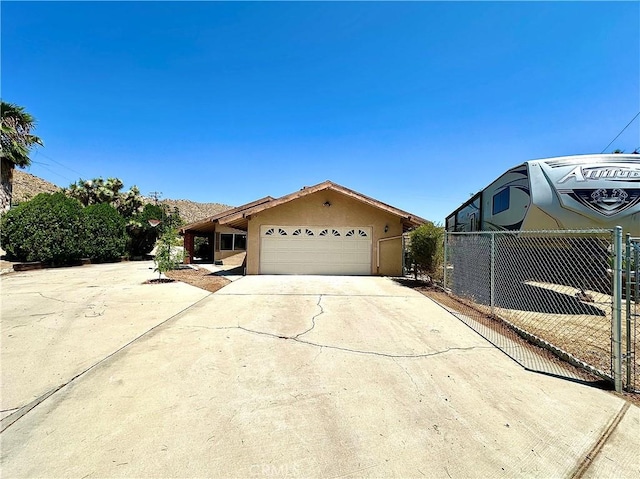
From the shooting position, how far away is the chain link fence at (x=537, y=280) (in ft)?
19.6

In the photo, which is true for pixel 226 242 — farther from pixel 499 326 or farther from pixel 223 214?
pixel 499 326

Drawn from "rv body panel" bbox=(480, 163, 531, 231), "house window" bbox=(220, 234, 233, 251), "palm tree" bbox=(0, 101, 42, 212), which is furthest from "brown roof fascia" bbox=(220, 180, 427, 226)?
"palm tree" bbox=(0, 101, 42, 212)

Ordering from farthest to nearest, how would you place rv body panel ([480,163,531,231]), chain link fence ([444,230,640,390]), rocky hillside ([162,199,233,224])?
rocky hillside ([162,199,233,224]), rv body panel ([480,163,531,231]), chain link fence ([444,230,640,390])

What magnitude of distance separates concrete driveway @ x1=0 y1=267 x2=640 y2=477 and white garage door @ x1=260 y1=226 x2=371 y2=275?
846 cm

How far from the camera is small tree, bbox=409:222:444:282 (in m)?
9.92

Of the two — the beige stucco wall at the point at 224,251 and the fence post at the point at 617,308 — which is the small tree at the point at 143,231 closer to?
the beige stucco wall at the point at 224,251

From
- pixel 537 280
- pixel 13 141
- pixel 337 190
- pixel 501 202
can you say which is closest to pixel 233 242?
pixel 337 190

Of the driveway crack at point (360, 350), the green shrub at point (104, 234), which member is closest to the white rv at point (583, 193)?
the driveway crack at point (360, 350)

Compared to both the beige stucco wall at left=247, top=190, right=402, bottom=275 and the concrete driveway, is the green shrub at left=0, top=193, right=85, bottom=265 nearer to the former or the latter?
the beige stucco wall at left=247, top=190, right=402, bottom=275

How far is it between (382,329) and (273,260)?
8.61 metres

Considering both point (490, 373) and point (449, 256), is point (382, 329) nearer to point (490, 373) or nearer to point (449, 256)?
point (490, 373)

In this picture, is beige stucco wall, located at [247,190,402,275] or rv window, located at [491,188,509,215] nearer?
rv window, located at [491,188,509,215]

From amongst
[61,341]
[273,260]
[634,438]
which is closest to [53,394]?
[61,341]

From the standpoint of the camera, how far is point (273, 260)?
13383 millimetres
